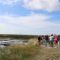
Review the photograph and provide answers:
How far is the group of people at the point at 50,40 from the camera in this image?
25562mm

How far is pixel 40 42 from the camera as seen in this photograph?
94.1 feet

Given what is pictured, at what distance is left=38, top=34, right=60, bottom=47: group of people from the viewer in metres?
25.6

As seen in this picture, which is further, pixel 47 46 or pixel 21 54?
pixel 47 46

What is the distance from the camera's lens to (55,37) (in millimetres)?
25625

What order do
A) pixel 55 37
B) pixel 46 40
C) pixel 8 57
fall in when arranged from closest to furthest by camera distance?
pixel 8 57, pixel 55 37, pixel 46 40

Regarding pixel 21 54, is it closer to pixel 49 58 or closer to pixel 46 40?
pixel 49 58

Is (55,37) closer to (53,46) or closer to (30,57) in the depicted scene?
(53,46)

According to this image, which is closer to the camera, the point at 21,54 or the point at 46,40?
the point at 21,54

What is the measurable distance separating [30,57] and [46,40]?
23.5ft

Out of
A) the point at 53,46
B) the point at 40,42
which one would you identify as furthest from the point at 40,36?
the point at 53,46

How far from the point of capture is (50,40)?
25.9 m

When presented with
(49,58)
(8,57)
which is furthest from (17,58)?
(49,58)

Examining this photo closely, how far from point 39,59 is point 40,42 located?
9.12 m

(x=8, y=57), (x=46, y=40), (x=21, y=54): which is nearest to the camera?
(x=8, y=57)
